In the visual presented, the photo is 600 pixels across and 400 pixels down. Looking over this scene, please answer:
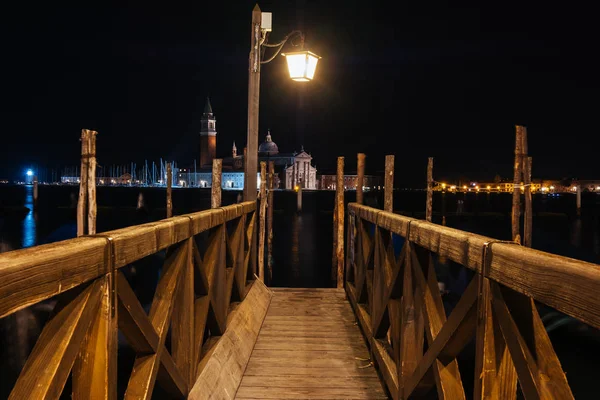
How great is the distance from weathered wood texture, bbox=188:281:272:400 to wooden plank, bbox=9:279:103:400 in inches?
66.9

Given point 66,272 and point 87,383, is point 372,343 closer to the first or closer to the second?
point 87,383

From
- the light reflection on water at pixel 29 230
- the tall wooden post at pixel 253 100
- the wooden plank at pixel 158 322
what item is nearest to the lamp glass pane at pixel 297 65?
the tall wooden post at pixel 253 100

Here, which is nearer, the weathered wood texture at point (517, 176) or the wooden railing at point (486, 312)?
the wooden railing at point (486, 312)

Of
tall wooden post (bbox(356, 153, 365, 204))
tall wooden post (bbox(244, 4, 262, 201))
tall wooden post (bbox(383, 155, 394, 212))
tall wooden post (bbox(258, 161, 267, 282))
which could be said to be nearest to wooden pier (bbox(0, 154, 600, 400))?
tall wooden post (bbox(383, 155, 394, 212))

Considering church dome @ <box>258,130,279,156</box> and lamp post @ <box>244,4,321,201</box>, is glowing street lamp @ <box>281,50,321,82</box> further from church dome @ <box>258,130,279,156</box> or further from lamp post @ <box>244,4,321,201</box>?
church dome @ <box>258,130,279,156</box>

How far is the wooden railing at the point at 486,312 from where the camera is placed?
1.43 m

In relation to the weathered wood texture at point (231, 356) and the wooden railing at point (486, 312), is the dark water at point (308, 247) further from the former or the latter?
the wooden railing at point (486, 312)

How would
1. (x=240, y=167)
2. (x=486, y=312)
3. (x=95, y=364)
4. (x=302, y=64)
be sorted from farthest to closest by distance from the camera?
(x=240, y=167)
(x=302, y=64)
(x=486, y=312)
(x=95, y=364)

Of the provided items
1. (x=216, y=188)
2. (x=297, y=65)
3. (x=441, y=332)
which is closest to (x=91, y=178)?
(x=216, y=188)

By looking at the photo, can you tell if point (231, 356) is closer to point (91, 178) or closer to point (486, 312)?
point (486, 312)

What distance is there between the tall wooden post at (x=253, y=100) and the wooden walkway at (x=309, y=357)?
1.83 m

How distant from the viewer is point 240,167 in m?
112

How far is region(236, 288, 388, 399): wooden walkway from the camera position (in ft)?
13.2

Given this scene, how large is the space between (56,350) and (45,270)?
0.85ft
